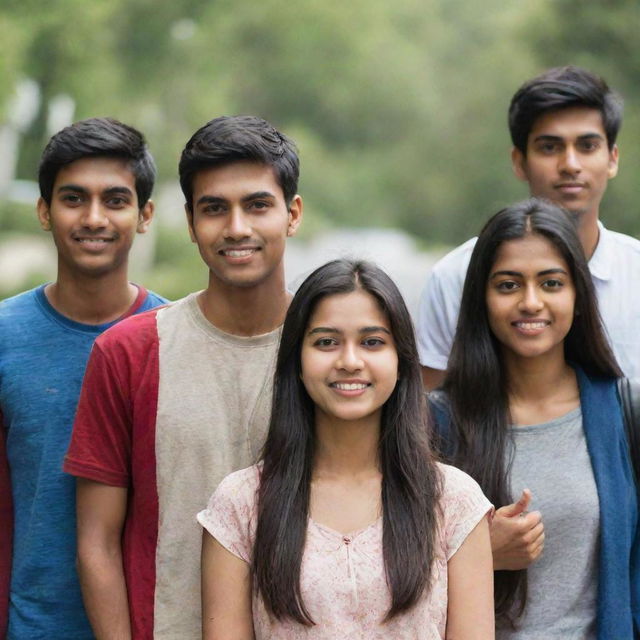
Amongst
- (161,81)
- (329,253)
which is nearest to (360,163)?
(161,81)

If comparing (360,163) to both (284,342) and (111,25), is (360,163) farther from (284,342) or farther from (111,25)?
(284,342)

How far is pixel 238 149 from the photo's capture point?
9.43 feet

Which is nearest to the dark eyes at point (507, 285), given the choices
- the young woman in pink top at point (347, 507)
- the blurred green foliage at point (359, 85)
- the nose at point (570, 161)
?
the young woman in pink top at point (347, 507)

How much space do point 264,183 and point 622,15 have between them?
11750 millimetres

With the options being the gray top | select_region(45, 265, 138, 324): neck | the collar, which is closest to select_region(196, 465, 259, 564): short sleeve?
the gray top

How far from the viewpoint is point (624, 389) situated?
302cm

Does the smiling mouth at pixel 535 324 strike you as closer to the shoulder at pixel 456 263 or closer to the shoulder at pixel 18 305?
the shoulder at pixel 456 263

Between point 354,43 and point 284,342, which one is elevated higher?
point 354,43

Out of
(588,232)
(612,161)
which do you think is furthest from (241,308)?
(612,161)

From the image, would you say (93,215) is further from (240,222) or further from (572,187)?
(572,187)

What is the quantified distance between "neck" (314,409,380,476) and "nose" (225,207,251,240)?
0.47m

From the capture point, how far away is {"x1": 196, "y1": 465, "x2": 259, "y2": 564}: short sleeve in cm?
260

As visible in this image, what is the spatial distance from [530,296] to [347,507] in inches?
29.1

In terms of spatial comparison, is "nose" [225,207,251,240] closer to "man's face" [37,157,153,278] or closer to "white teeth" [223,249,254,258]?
"white teeth" [223,249,254,258]
